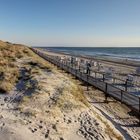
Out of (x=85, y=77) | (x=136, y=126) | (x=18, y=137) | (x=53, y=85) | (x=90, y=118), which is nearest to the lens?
(x=18, y=137)

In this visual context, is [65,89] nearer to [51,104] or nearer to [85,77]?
[51,104]

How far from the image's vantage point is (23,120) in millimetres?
8891

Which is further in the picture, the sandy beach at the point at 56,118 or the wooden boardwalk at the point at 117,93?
the wooden boardwalk at the point at 117,93

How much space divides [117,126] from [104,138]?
87.9 inches

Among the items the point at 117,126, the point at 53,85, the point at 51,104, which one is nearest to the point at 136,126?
the point at 117,126

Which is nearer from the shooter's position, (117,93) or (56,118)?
(56,118)

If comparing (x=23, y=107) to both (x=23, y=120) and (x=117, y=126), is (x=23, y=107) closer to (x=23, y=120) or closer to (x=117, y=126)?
(x=23, y=120)

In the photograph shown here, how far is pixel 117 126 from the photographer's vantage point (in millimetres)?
10133

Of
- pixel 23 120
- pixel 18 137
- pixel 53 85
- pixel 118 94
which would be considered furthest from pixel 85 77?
pixel 18 137

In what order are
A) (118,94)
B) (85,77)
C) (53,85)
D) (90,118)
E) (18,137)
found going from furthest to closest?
(85,77), (53,85), (118,94), (90,118), (18,137)

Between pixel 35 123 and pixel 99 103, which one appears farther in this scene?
pixel 99 103

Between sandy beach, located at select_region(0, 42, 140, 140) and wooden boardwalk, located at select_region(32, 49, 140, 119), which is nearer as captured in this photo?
sandy beach, located at select_region(0, 42, 140, 140)

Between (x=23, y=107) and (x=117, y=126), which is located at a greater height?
(x=23, y=107)

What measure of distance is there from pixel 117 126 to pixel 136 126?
80 centimetres
